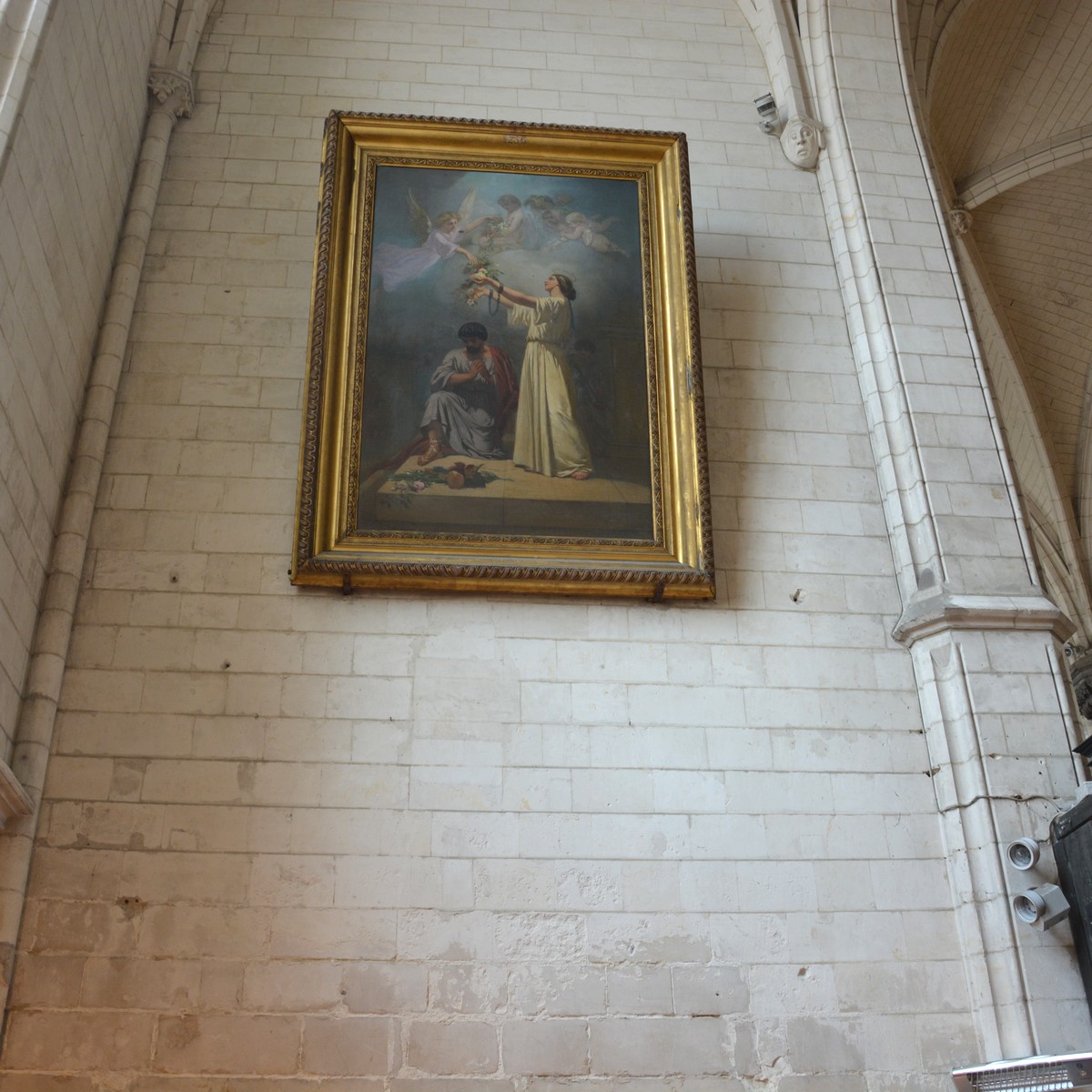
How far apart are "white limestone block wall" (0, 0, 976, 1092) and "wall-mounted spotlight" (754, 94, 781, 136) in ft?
4.19

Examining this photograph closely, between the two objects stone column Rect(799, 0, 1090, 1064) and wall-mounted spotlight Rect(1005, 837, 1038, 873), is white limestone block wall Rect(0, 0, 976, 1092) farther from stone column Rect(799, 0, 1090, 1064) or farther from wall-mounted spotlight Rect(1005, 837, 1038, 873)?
wall-mounted spotlight Rect(1005, 837, 1038, 873)

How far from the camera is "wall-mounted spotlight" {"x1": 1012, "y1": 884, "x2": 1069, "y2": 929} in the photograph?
4.82m

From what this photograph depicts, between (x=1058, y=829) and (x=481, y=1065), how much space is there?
2394 mm

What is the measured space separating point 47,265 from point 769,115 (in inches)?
161

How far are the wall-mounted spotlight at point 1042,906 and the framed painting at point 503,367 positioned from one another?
1.79 m

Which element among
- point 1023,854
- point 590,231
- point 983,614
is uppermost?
point 590,231

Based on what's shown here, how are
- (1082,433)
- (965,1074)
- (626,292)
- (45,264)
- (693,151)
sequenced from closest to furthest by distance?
(965,1074) → (45,264) → (626,292) → (693,151) → (1082,433)

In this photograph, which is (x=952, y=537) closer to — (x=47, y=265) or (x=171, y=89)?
(x=47, y=265)

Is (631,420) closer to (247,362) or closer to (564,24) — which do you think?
(247,362)

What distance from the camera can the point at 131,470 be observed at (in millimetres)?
5910

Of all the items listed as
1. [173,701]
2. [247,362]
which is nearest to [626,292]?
[247,362]

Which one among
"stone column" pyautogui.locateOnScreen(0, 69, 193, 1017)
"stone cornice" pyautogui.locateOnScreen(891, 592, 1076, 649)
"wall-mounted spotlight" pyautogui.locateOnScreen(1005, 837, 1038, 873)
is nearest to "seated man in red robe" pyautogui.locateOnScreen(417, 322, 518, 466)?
"stone column" pyautogui.locateOnScreen(0, 69, 193, 1017)

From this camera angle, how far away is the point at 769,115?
7.35m

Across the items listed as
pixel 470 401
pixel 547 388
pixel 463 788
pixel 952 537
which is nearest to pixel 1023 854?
pixel 952 537
